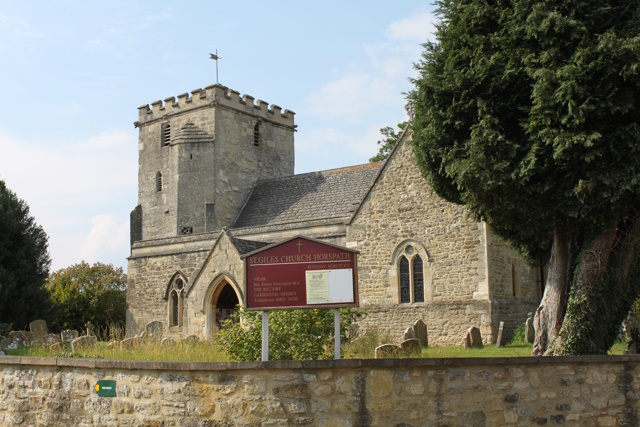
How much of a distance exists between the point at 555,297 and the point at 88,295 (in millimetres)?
32567

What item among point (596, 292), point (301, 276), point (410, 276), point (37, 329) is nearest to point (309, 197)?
point (410, 276)

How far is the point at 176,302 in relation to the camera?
29.5m

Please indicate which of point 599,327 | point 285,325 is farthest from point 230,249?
point 599,327

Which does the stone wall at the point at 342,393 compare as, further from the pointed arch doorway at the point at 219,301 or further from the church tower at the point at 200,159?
the church tower at the point at 200,159

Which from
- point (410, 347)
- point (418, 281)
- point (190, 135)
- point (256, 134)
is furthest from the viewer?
point (256, 134)

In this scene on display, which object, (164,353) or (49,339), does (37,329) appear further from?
(164,353)

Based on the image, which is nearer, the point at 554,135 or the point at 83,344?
the point at 554,135

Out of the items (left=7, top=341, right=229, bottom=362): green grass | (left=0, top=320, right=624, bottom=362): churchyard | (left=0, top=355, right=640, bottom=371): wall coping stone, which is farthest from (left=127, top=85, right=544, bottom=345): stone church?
(left=0, top=355, right=640, bottom=371): wall coping stone

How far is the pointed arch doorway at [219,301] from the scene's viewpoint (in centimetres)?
2308

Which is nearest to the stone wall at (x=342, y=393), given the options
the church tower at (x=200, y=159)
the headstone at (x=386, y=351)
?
the headstone at (x=386, y=351)

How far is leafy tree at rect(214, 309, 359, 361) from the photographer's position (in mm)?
11773

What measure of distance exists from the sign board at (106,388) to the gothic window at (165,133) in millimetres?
27994

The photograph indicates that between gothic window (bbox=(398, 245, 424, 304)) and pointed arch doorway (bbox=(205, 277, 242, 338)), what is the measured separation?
17.3 ft

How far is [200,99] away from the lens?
117 feet
